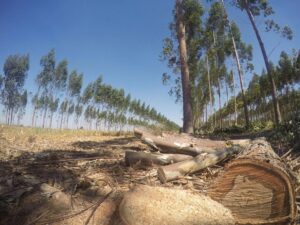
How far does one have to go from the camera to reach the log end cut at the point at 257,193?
7.82 ft

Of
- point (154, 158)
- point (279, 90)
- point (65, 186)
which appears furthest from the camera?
Result: point (279, 90)

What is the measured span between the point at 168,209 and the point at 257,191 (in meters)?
0.97

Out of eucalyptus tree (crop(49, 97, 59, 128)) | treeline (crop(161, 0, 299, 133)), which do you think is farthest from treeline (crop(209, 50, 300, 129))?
eucalyptus tree (crop(49, 97, 59, 128))

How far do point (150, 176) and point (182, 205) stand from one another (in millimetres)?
1227

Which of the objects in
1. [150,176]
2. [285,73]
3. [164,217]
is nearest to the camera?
[164,217]

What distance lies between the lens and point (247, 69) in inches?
871

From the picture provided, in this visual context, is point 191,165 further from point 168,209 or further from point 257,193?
point 168,209

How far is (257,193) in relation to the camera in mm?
2502

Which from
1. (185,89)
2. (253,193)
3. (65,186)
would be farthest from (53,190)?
(185,89)

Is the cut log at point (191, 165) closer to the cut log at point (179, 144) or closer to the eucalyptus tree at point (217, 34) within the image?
the cut log at point (179, 144)

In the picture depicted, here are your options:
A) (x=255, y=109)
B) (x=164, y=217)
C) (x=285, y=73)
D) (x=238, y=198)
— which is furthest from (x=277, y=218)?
(x=255, y=109)

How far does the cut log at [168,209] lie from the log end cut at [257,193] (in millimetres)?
155

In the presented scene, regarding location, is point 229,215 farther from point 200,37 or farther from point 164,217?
point 200,37

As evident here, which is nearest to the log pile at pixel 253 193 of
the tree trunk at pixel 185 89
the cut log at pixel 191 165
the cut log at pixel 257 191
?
the cut log at pixel 257 191
